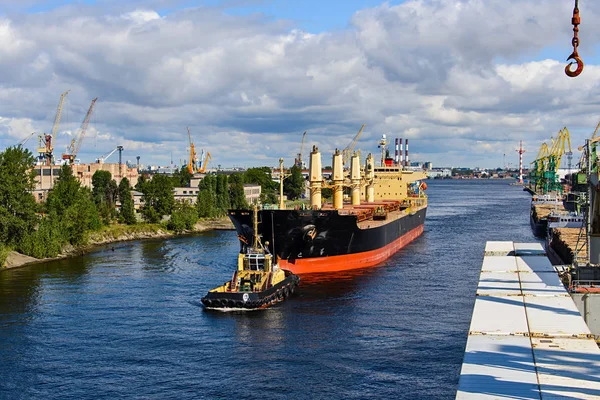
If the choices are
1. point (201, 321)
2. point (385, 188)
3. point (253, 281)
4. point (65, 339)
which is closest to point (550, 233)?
point (385, 188)

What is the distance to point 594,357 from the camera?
2166cm

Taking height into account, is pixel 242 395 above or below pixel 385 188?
below

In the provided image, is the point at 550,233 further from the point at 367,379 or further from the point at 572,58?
the point at 572,58

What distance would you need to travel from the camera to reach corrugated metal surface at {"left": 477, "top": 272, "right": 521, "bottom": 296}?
1247 inches

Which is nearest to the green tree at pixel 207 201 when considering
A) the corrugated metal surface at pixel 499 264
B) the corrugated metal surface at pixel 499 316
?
the corrugated metal surface at pixel 499 264

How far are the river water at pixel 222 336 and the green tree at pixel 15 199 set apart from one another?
7.21m

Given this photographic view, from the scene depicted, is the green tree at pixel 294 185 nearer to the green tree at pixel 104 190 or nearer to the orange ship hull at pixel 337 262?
the green tree at pixel 104 190

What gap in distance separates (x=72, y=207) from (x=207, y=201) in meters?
36.3

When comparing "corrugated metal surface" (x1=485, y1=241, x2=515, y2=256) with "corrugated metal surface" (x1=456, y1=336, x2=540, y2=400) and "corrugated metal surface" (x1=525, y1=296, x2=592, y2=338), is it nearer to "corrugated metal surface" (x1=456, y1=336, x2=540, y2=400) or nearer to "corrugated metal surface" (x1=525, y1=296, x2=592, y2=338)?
"corrugated metal surface" (x1=525, y1=296, x2=592, y2=338)

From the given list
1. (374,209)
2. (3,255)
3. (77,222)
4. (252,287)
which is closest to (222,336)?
(252,287)

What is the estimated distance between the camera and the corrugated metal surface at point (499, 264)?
127 ft

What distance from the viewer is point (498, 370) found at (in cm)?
2059

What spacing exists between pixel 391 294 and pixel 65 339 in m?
20.4

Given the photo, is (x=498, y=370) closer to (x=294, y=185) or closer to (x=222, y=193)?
(x=222, y=193)
